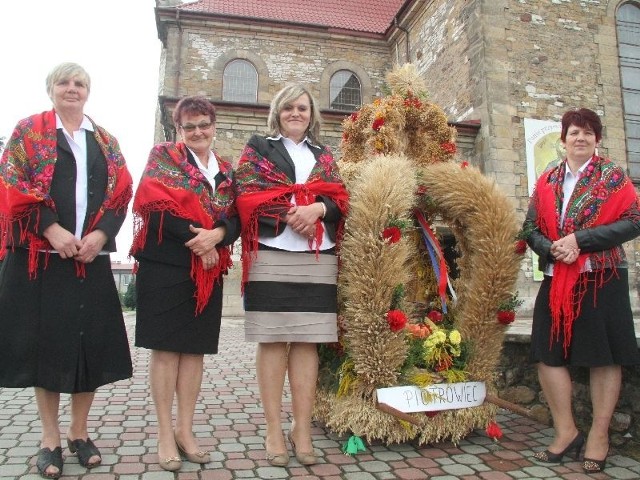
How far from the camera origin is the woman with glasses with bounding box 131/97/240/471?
115 inches

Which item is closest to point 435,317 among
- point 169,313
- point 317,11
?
point 169,313

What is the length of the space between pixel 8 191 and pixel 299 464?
2135mm

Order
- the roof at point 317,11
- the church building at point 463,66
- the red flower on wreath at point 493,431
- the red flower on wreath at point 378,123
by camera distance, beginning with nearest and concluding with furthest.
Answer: the red flower on wreath at point 493,431, the red flower on wreath at point 378,123, the church building at point 463,66, the roof at point 317,11

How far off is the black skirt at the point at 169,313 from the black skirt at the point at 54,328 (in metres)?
0.22

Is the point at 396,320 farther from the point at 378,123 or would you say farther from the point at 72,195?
the point at 72,195

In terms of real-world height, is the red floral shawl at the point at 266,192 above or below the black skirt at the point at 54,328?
above

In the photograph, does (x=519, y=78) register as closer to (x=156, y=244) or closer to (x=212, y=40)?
(x=212, y=40)

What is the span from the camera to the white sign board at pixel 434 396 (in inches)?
127

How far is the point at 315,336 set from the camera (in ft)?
10.0

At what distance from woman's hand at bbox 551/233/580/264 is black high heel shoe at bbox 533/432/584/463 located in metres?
1.07

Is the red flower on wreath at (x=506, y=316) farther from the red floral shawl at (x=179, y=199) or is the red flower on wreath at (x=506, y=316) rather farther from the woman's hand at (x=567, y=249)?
the red floral shawl at (x=179, y=199)

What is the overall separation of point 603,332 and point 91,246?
2881mm

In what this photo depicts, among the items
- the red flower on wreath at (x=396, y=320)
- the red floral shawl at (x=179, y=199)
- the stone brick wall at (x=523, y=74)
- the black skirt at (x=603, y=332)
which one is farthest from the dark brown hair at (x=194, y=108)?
the stone brick wall at (x=523, y=74)

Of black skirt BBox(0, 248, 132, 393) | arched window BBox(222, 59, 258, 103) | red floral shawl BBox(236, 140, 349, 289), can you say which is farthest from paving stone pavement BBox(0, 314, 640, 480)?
arched window BBox(222, 59, 258, 103)
